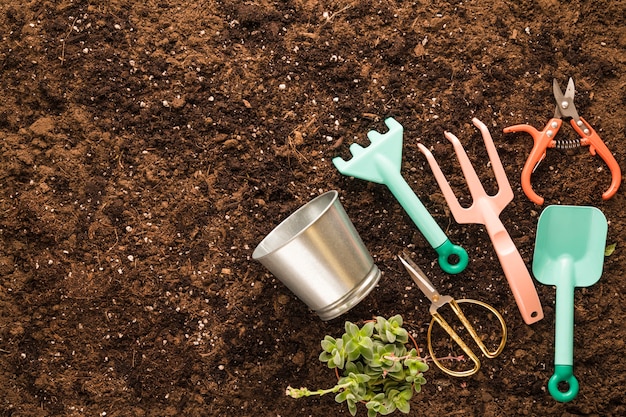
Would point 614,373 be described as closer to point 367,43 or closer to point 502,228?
point 502,228

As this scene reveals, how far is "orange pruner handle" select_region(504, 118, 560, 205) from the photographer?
1299 millimetres

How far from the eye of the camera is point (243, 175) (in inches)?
52.2

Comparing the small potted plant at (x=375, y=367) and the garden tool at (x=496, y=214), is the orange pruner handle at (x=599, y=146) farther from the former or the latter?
the small potted plant at (x=375, y=367)

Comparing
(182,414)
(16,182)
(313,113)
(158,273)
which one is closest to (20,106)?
(16,182)

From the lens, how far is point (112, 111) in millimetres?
1326

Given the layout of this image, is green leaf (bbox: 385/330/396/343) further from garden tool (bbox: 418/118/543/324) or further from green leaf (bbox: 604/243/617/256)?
green leaf (bbox: 604/243/617/256)

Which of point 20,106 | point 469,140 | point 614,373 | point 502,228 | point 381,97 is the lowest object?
point 614,373

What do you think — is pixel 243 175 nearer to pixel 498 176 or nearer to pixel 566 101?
pixel 498 176

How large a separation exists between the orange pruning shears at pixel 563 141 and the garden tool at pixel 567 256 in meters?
0.06

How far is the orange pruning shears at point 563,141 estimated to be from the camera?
1.29m

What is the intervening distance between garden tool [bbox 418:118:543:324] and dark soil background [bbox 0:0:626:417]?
0.04 meters

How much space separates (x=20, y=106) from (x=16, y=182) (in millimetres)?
165

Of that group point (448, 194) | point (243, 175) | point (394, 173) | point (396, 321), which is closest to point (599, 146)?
point (448, 194)

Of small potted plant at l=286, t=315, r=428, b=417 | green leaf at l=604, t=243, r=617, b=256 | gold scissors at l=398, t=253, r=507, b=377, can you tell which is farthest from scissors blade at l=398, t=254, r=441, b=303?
green leaf at l=604, t=243, r=617, b=256
